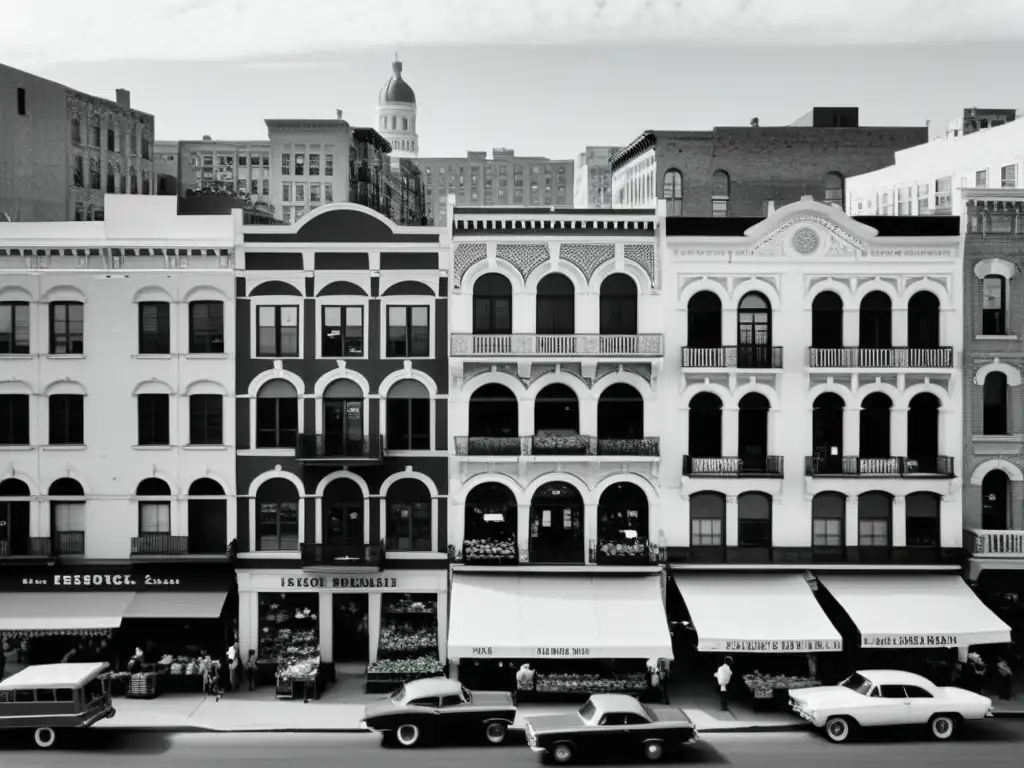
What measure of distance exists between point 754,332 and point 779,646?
9765 millimetres

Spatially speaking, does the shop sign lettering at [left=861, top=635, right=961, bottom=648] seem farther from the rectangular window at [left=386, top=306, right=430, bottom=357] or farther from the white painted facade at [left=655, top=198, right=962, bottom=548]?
the rectangular window at [left=386, top=306, right=430, bottom=357]

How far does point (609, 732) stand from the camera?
92.7 feet

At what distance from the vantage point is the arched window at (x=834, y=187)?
62.7 metres

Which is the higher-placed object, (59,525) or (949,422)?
(949,422)

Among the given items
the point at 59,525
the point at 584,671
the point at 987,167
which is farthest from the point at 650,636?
the point at 987,167

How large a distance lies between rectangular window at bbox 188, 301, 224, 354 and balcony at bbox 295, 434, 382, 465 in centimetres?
411

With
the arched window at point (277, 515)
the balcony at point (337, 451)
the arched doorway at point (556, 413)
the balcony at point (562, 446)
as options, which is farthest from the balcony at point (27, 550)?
the arched doorway at point (556, 413)

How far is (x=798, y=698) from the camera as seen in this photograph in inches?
1228

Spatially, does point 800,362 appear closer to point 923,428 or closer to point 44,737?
point 923,428

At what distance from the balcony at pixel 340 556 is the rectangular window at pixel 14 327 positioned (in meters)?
11.0

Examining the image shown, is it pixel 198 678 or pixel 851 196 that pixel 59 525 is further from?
pixel 851 196

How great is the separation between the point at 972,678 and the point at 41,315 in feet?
98.7

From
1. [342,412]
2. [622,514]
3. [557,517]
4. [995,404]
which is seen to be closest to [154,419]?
[342,412]

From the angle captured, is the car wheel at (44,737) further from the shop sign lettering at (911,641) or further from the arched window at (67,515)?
the shop sign lettering at (911,641)
